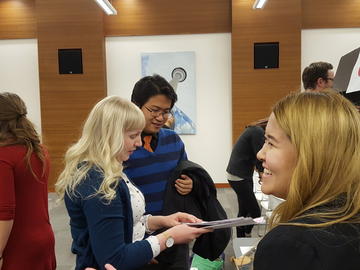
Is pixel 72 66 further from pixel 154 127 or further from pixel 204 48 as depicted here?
pixel 154 127

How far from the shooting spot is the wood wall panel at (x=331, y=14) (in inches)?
243

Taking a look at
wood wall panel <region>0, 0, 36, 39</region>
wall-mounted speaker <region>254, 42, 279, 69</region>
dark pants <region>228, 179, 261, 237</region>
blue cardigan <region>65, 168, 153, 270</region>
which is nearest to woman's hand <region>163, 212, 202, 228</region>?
blue cardigan <region>65, 168, 153, 270</region>

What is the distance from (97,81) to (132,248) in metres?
5.36

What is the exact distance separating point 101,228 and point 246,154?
90.6 inches

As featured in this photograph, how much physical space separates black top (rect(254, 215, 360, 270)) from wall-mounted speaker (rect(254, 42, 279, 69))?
5.69 meters

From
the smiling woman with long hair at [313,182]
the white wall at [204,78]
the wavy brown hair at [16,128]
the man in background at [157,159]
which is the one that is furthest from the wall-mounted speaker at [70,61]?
the smiling woman with long hair at [313,182]

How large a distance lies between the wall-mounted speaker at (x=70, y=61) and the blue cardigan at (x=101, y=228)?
213 inches

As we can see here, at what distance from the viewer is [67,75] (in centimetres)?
631

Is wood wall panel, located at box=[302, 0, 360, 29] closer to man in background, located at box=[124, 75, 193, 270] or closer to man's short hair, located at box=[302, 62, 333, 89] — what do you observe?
man's short hair, located at box=[302, 62, 333, 89]

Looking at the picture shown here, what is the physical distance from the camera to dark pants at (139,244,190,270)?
164 centimetres

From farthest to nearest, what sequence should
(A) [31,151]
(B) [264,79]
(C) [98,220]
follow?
(B) [264,79] < (A) [31,151] < (C) [98,220]

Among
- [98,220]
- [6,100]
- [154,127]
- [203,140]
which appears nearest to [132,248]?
[98,220]

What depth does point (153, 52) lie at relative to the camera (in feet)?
20.9

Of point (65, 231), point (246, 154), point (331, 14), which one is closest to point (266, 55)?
point (331, 14)
